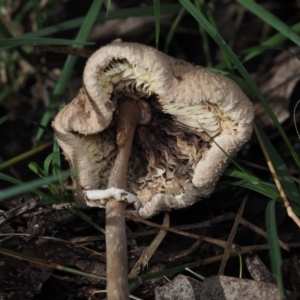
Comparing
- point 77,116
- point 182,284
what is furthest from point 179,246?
point 77,116

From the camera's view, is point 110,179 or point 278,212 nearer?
point 110,179

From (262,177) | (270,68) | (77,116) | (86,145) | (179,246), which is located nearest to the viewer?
(77,116)

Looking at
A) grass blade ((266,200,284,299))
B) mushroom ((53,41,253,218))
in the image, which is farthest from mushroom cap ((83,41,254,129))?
grass blade ((266,200,284,299))

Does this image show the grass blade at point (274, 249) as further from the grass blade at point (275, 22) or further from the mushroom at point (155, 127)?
the grass blade at point (275, 22)

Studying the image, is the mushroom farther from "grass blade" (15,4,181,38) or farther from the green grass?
"grass blade" (15,4,181,38)

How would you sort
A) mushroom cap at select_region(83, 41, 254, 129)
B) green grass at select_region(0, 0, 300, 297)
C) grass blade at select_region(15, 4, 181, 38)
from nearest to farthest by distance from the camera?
mushroom cap at select_region(83, 41, 254, 129), green grass at select_region(0, 0, 300, 297), grass blade at select_region(15, 4, 181, 38)

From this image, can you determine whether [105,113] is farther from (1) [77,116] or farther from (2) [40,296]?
(2) [40,296]
